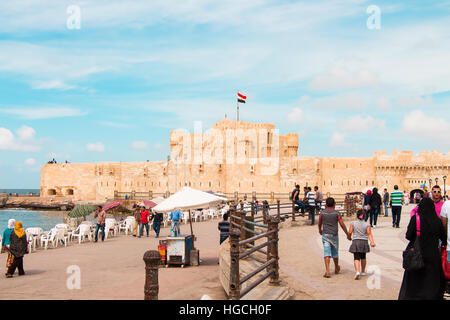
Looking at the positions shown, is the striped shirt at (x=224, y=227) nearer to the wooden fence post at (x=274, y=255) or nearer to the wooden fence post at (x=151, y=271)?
the wooden fence post at (x=274, y=255)

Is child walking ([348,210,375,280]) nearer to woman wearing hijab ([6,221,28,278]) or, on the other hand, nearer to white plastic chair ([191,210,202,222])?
woman wearing hijab ([6,221,28,278])

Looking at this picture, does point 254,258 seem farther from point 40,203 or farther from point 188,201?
point 40,203

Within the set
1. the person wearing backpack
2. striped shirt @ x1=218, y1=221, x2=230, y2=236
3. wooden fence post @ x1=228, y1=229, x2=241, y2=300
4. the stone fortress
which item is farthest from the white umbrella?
the stone fortress

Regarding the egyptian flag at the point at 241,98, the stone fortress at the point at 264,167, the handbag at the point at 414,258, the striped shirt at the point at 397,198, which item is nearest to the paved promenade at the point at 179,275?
the handbag at the point at 414,258

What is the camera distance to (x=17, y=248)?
31.8ft

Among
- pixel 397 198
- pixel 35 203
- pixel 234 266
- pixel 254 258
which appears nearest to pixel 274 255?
pixel 254 258

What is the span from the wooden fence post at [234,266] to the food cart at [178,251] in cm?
470

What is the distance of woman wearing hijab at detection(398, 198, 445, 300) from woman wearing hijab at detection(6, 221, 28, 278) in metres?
7.67

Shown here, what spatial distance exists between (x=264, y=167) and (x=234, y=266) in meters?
50.8

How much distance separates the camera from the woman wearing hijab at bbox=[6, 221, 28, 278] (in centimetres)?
954
